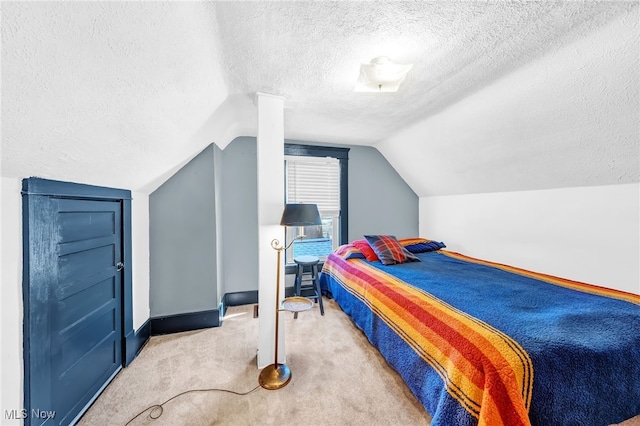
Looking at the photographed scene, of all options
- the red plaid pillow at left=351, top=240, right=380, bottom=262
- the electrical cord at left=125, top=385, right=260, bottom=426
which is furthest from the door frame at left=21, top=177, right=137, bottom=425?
the red plaid pillow at left=351, top=240, right=380, bottom=262

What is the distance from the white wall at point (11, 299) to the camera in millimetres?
1074

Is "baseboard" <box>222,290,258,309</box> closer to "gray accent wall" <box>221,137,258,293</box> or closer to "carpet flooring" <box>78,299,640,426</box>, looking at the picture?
"gray accent wall" <box>221,137,258,293</box>

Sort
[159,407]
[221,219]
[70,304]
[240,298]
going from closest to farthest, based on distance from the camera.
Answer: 1. [70,304]
2. [159,407]
3. [221,219]
4. [240,298]

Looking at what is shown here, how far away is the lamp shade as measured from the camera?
1873mm

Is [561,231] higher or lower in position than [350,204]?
lower

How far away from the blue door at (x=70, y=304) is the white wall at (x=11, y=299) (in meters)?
0.03

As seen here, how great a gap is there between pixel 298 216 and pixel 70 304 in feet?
Answer: 4.84

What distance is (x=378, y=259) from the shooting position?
302 centimetres

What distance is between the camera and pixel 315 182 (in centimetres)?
367

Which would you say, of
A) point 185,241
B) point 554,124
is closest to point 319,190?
point 185,241

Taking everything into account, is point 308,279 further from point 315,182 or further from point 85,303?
point 85,303

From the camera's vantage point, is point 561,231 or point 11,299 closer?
point 11,299

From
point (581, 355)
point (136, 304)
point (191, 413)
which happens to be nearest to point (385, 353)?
point (581, 355)

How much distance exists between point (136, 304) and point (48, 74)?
78.6 inches
